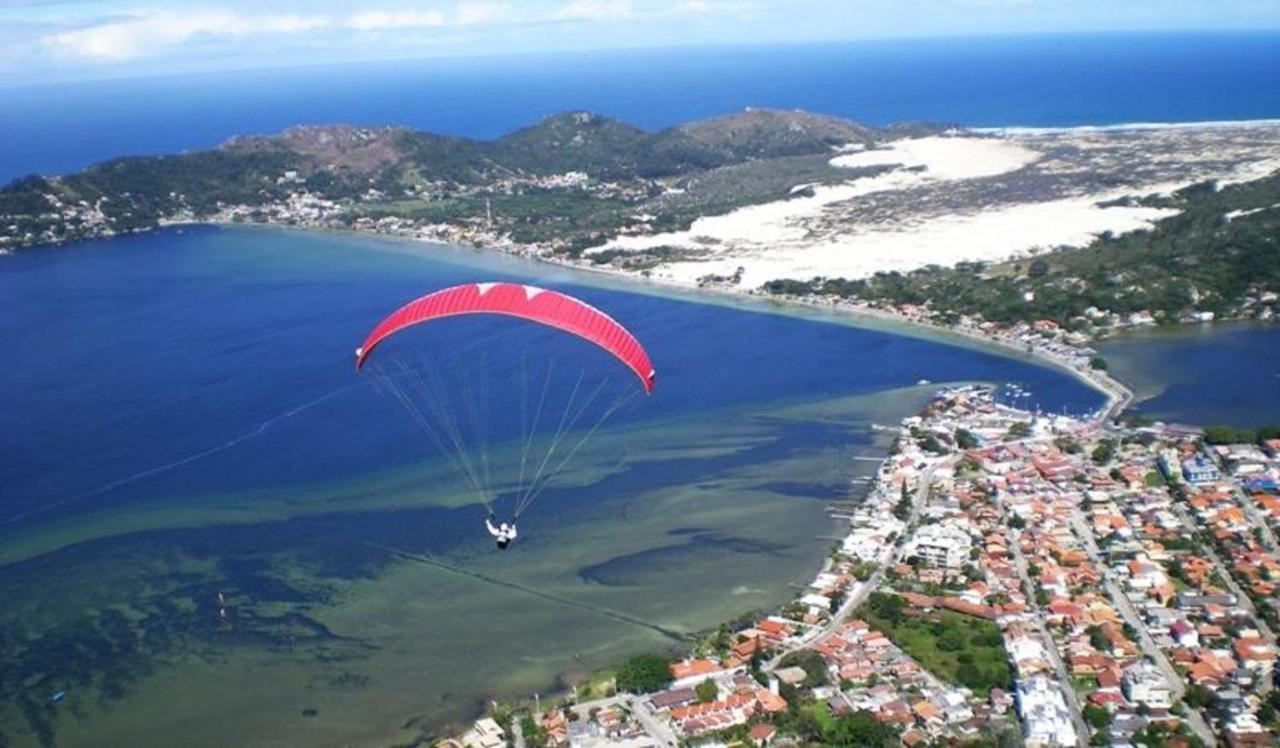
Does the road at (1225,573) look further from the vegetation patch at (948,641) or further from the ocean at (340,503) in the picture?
the ocean at (340,503)

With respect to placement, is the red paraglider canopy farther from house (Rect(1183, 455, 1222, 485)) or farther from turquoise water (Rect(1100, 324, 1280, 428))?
turquoise water (Rect(1100, 324, 1280, 428))

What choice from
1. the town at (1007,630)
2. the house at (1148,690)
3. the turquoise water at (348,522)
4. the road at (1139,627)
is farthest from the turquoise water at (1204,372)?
the house at (1148,690)

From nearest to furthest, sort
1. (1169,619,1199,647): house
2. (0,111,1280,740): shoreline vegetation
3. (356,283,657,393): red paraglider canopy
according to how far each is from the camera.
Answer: (356,283,657,393): red paraglider canopy < (1169,619,1199,647): house < (0,111,1280,740): shoreline vegetation

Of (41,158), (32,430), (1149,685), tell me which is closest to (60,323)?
(32,430)

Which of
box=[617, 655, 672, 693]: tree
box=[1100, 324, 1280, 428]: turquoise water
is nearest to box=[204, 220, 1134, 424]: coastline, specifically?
box=[1100, 324, 1280, 428]: turquoise water

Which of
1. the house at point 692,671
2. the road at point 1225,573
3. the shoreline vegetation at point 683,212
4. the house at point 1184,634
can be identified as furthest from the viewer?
the shoreline vegetation at point 683,212

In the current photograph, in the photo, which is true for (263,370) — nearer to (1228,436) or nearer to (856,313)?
(856,313)

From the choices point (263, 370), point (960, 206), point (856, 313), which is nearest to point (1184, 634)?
point (856, 313)
